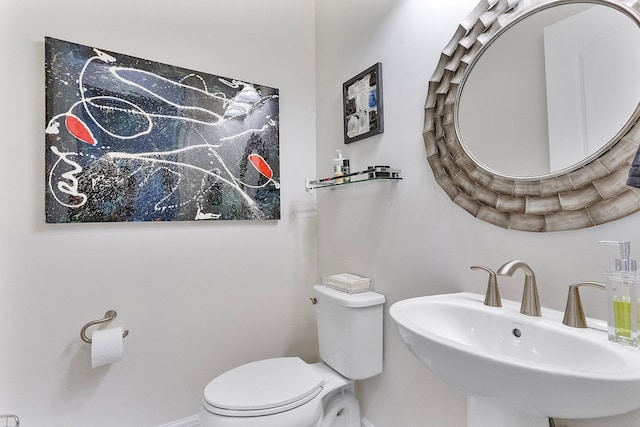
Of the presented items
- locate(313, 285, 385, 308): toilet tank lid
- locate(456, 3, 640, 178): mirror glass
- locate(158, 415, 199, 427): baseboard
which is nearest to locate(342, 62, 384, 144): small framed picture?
locate(456, 3, 640, 178): mirror glass

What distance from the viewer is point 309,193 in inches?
78.4

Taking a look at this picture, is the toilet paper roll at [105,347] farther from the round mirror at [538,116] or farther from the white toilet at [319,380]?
the round mirror at [538,116]

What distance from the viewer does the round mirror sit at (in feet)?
2.55

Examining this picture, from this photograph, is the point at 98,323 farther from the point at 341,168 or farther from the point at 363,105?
the point at 363,105

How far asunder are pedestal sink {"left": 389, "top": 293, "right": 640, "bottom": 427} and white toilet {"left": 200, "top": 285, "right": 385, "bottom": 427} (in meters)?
0.46

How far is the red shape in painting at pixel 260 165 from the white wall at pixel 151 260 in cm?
13

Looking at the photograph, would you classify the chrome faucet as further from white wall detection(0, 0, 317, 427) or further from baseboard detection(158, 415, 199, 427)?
baseboard detection(158, 415, 199, 427)

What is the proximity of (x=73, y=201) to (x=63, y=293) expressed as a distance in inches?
15.6

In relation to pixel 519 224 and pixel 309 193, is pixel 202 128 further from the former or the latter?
pixel 519 224

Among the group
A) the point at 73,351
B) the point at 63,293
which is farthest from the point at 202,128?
the point at 73,351

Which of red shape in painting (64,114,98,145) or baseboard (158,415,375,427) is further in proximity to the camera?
baseboard (158,415,375,427)

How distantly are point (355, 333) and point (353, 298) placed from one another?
5.9 inches

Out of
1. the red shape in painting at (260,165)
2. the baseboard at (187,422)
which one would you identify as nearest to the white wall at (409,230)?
the red shape in painting at (260,165)

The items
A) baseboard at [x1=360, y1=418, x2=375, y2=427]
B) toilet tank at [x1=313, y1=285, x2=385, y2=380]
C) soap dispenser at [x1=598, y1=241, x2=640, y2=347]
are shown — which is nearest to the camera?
soap dispenser at [x1=598, y1=241, x2=640, y2=347]
